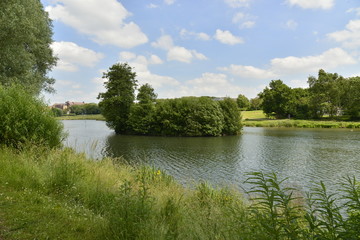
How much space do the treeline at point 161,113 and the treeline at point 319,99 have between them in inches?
1355

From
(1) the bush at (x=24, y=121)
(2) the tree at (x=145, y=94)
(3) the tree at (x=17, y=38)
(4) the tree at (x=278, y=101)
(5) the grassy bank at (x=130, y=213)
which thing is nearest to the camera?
(5) the grassy bank at (x=130, y=213)

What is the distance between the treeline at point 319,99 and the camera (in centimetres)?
6466

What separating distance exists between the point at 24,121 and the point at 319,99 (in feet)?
240

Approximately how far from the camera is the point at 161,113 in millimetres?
43906

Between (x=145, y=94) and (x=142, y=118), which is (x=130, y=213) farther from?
(x=145, y=94)

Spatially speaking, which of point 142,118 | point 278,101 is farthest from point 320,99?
point 142,118

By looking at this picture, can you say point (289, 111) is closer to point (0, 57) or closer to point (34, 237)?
point (0, 57)

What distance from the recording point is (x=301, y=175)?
50.2ft

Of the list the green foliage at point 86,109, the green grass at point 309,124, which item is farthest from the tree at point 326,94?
the green foliage at point 86,109

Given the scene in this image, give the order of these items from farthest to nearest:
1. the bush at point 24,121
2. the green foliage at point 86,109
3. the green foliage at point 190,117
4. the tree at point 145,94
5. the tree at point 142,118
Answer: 1. the green foliage at point 86,109
2. the tree at point 145,94
3. the tree at point 142,118
4. the green foliage at point 190,117
5. the bush at point 24,121

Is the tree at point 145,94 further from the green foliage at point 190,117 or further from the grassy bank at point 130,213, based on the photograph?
the grassy bank at point 130,213

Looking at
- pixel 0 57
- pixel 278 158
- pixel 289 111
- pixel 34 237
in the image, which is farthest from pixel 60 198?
pixel 289 111

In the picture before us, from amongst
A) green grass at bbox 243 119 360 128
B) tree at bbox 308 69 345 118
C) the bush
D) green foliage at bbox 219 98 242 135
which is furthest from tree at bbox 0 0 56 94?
tree at bbox 308 69 345 118

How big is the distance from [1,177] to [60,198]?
5.58 ft
